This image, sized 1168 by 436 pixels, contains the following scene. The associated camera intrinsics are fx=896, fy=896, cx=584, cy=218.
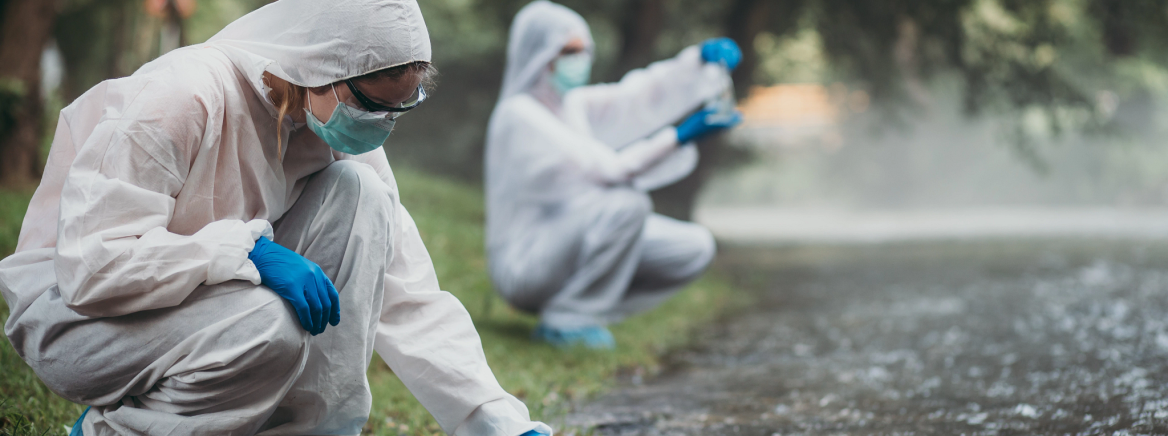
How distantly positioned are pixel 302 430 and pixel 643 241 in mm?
2576

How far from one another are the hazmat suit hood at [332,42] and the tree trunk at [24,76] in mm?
4751

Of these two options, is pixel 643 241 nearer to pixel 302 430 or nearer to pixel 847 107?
pixel 302 430

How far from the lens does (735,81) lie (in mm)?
10891

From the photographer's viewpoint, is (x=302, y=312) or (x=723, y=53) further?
(x=723, y=53)

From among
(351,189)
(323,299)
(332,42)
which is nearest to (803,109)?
(351,189)

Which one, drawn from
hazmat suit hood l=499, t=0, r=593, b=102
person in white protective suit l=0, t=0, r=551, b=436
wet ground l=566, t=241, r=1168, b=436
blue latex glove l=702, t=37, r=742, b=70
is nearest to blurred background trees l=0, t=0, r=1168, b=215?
wet ground l=566, t=241, r=1168, b=436

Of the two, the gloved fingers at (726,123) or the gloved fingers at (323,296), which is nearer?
the gloved fingers at (323,296)

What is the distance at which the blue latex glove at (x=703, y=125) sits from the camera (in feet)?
12.5

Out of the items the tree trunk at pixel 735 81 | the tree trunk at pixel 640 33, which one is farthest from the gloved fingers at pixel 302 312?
the tree trunk at pixel 735 81

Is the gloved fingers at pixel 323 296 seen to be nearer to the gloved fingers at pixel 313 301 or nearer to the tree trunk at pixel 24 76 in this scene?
the gloved fingers at pixel 313 301

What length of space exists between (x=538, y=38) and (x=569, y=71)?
0.69 ft

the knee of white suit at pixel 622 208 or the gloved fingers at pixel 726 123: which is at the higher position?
the gloved fingers at pixel 726 123

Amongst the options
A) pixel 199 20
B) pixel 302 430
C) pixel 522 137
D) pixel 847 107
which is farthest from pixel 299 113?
pixel 847 107

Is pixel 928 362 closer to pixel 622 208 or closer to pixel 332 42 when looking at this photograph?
pixel 622 208
